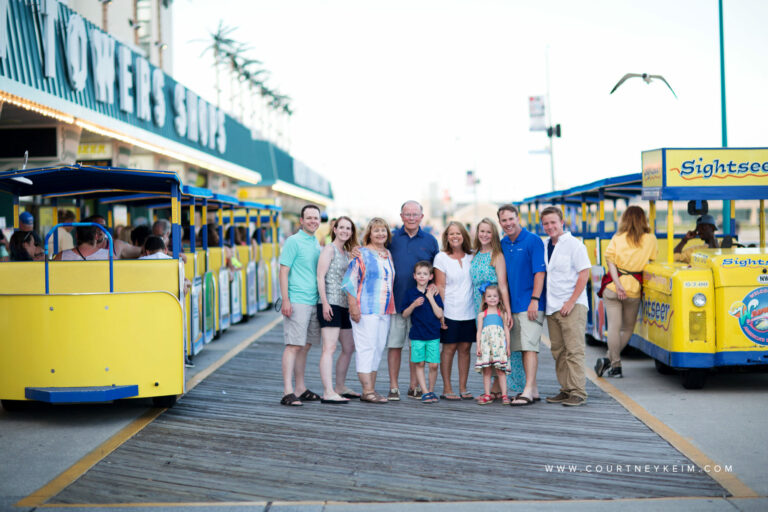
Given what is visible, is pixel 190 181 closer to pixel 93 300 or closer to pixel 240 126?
pixel 240 126

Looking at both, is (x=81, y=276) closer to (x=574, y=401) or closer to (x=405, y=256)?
(x=405, y=256)

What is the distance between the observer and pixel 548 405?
7465mm

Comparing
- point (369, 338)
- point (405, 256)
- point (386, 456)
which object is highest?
point (405, 256)

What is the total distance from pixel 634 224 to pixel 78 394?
589 cm

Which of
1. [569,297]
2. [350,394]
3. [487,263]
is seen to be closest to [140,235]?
[350,394]

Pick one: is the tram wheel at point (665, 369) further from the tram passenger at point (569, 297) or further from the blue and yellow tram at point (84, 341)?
the blue and yellow tram at point (84, 341)

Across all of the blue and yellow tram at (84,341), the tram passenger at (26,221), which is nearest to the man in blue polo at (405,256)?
the blue and yellow tram at (84,341)

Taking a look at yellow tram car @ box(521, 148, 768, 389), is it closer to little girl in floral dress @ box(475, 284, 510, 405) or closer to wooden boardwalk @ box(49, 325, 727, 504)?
wooden boardwalk @ box(49, 325, 727, 504)

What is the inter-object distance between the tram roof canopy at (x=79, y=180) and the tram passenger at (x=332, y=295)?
176 cm

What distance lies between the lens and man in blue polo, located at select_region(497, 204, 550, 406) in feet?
24.1

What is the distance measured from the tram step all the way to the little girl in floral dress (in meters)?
3.11

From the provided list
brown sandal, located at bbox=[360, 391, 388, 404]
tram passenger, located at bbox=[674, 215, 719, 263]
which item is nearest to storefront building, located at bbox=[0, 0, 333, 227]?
brown sandal, located at bbox=[360, 391, 388, 404]

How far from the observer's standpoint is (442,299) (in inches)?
298

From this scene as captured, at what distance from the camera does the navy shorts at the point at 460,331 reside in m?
7.54
